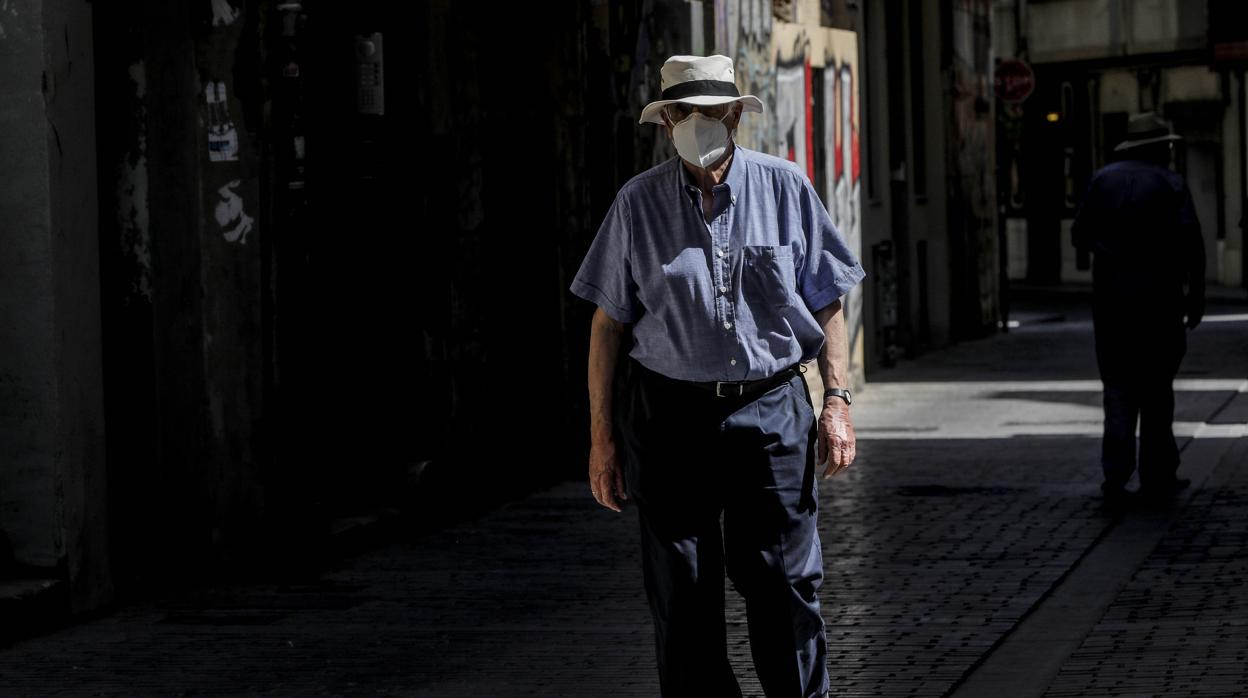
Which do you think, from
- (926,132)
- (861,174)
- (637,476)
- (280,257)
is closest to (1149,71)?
(926,132)

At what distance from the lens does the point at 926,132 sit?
22000 mm

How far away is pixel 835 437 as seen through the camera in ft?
18.1

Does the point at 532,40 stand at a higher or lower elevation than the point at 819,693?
higher

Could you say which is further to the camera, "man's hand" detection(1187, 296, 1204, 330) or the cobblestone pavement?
"man's hand" detection(1187, 296, 1204, 330)

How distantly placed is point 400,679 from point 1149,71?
35.7m

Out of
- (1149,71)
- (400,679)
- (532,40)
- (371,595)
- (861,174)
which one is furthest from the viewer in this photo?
(1149,71)

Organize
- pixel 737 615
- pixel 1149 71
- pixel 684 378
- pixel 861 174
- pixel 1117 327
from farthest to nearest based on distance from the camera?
pixel 1149 71
pixel 861 174
pixel 1117 327
pixel 737 615
pixel 684 378

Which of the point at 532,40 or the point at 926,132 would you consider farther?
the point at 926,132

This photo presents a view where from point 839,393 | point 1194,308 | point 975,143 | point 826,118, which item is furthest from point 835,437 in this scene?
point 975,143

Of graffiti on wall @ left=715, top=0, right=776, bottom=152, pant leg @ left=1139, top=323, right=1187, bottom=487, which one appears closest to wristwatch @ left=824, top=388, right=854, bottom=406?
pant leg @ left=1139, top=323, right=1187, bottom=487

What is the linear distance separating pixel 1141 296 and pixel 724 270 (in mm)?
5435

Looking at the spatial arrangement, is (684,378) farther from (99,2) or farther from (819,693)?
(99,2)

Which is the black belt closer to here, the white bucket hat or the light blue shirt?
the light blue shirt

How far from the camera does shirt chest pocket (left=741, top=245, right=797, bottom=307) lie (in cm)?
546
